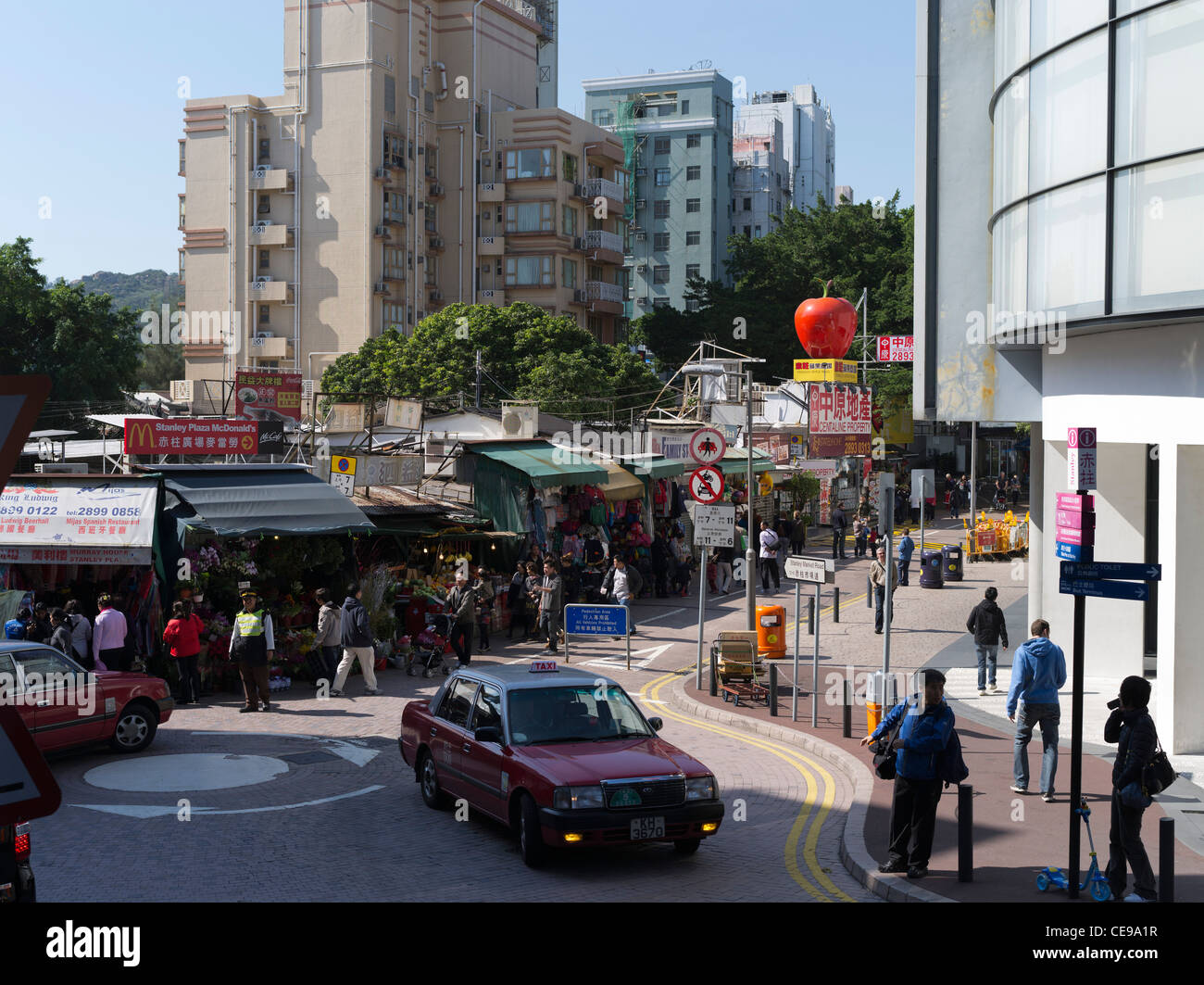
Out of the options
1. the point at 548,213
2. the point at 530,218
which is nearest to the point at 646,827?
the point at 548,213

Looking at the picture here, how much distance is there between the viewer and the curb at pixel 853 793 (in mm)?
9797

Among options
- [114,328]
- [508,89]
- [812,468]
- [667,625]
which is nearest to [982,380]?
[667,625]

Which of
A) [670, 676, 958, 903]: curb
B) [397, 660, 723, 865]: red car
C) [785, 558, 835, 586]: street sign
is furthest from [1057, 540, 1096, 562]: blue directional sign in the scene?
[785, 558, 835, 586]: street sign

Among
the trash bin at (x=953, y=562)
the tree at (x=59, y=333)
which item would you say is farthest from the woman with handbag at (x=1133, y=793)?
the tree at (x=59, y=333)

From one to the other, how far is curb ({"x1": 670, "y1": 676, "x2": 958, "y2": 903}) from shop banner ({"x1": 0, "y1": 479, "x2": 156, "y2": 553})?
8902mm

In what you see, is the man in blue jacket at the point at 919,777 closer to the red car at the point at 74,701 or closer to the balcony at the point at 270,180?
the red car at the point at 74,701

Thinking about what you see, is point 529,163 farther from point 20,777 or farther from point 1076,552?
point 20,777

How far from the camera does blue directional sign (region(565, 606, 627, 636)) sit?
68.3 feet

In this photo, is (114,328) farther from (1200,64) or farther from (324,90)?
(1200,64)

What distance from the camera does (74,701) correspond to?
14.1 metres

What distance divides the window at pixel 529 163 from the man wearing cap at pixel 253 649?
202 ft

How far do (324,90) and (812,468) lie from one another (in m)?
41.5

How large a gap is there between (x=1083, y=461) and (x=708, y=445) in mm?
11933

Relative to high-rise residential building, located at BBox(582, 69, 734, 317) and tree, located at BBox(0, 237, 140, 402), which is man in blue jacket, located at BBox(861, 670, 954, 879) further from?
high-rise residential building, located at BBox(582, 69, 734, 317)
